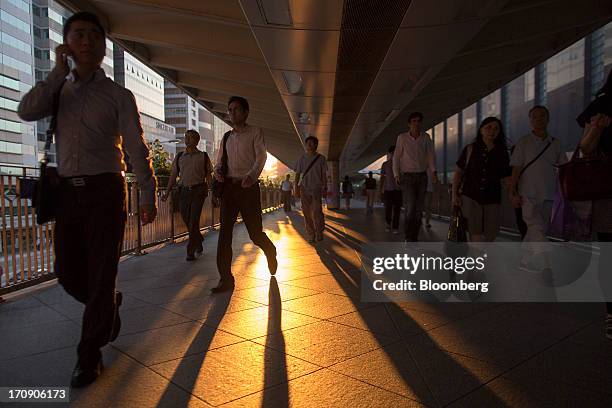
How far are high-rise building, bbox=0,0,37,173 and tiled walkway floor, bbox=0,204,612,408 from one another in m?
77.9

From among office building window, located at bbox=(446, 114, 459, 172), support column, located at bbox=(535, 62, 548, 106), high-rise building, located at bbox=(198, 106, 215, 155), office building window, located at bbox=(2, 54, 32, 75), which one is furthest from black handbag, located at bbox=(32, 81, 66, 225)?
high-rise building, located at bbox=(198, 106, 215, 155)

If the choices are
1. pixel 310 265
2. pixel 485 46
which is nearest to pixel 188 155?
pixel 310 265

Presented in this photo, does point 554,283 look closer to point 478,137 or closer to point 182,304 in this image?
point 478,137

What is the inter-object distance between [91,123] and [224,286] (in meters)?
2.25

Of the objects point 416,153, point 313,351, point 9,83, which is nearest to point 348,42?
point 416,153

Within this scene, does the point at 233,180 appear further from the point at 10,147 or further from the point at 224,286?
the point at 10,147

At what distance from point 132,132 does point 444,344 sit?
2245 mm

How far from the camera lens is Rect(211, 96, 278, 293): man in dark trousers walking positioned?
4.27 meters

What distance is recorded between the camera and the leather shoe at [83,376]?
7.00 ft

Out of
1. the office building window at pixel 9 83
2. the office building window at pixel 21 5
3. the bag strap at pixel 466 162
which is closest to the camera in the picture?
the bag strap at pixel 466 162

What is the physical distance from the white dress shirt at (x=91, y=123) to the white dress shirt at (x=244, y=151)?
1928mm

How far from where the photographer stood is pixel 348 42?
24.4 feet

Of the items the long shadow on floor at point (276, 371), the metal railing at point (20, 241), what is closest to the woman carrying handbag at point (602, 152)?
the long shadow on floor at point (276, 371)

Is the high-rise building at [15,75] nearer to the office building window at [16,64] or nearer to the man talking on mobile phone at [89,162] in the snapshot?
the office building window at [16,64]
